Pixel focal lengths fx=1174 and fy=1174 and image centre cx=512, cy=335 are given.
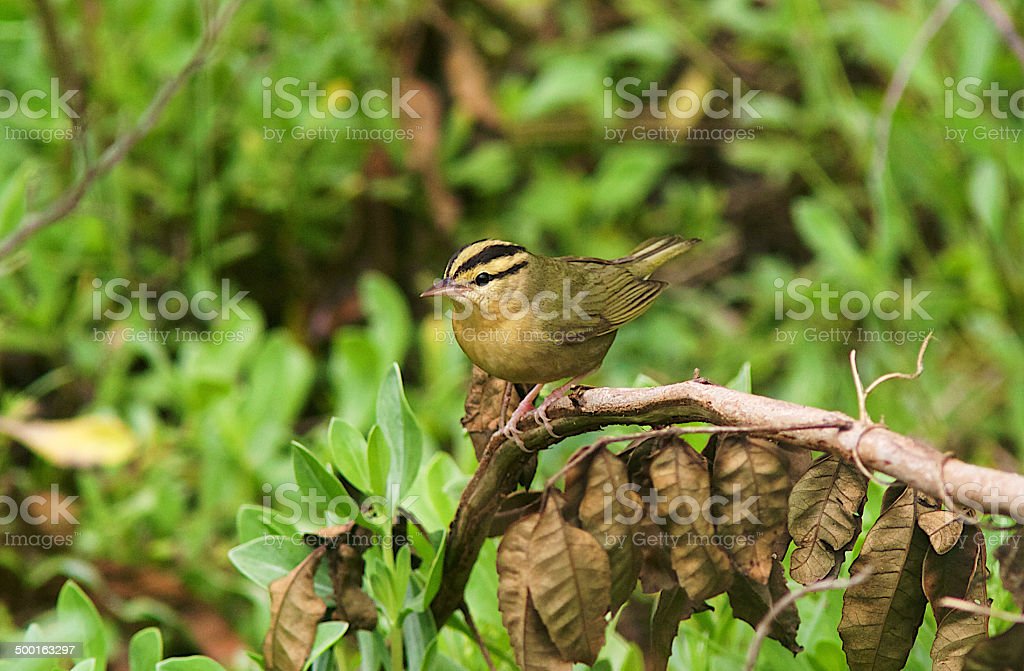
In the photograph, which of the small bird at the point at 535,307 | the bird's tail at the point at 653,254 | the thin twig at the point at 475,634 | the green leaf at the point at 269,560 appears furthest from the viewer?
the bird's tail at the point at 653,254

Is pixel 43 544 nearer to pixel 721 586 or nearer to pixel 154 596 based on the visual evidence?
pixel 154 596

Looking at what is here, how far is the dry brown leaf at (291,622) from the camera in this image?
1883 millimetres

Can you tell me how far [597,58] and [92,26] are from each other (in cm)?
244

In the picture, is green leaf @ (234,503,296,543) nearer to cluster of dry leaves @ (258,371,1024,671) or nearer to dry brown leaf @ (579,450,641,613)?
cluster of dry leaves @ (258,371,1024,671)

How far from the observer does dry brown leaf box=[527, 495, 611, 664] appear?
1716mm

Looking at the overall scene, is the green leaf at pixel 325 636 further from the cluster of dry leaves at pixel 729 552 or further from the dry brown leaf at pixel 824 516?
the dry brown leaf at pixel 824 516

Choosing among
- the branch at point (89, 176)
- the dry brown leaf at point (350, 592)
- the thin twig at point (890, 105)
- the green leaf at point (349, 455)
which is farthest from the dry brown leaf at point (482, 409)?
the thin twig at point (890, 105)

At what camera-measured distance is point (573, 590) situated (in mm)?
1720

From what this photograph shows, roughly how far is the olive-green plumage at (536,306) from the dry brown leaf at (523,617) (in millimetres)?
762

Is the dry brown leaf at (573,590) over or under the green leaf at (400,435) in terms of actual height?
under

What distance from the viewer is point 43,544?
3783 millimetres

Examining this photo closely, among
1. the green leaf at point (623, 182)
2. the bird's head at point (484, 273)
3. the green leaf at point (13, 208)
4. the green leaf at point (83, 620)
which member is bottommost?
the green leaf at point (83, 620)

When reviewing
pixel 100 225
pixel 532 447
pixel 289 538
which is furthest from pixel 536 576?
pixel 100 225

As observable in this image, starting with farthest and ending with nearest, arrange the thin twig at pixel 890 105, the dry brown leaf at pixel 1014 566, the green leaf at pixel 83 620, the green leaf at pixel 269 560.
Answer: the thin twig at pixel 890 105 → the green leaf at pixel 83 620 → the green leaf at pixel 269 560 → the dry brown leaf at pixel 1014 566
